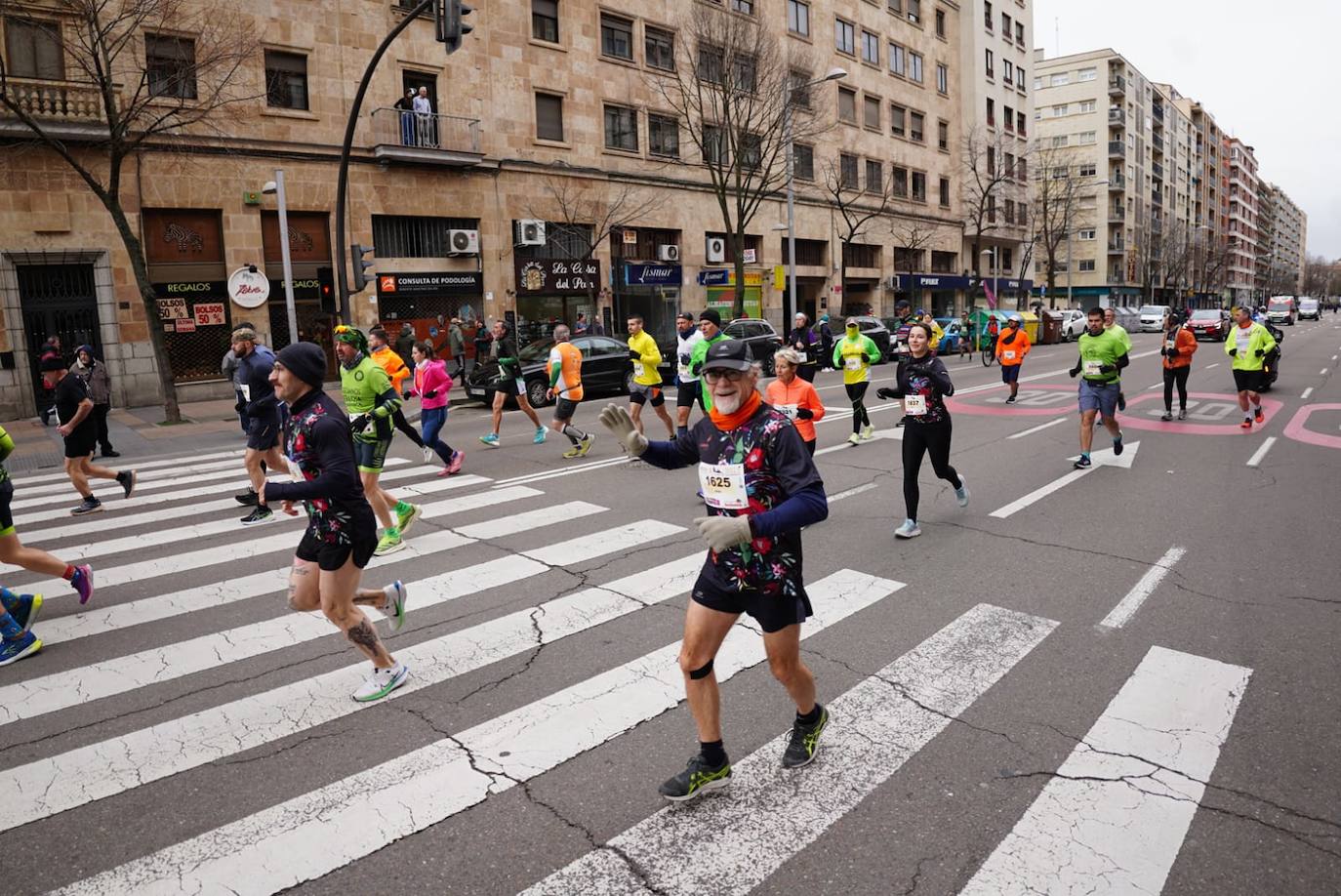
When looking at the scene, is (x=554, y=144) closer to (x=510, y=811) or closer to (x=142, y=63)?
(x=142, y=63)

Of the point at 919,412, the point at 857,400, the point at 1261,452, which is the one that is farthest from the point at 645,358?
the point at 1261,452

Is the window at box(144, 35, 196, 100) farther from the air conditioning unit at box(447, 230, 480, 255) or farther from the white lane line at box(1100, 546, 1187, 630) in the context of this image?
the white lane line at box(1100, 546, 1187, 630)

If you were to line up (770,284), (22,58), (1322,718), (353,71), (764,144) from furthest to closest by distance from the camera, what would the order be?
(770,284)
(764,144)
(353,71)
(22,58)
(1322,718)

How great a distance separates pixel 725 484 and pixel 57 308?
74.5ft

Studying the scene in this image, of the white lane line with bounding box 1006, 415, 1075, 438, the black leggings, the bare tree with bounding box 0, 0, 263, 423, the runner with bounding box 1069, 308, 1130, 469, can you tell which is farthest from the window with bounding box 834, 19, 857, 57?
the runner with bounding box 1069, 308, 1130, 469

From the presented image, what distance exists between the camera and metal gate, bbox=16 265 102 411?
65.3 feet

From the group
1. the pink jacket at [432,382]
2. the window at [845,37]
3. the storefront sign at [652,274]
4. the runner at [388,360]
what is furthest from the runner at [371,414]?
the window at [845,37]

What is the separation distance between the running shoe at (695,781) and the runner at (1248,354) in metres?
12.7

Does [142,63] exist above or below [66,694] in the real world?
above

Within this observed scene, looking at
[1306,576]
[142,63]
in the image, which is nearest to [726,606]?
[1306,576]

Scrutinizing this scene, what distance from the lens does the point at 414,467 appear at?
1173 cm

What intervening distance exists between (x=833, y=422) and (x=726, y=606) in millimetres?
11808

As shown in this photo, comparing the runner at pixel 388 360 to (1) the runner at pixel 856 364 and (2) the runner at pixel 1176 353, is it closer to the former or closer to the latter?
(1) the runner at pixel 856 364

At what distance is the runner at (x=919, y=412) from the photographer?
7.51 m
